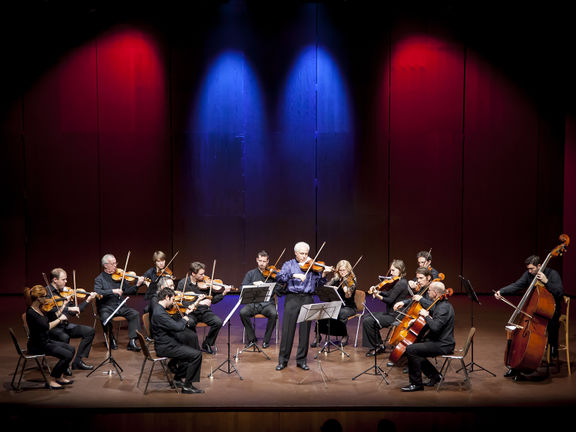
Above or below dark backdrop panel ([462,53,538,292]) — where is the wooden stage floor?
below

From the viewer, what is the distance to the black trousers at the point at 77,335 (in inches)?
262

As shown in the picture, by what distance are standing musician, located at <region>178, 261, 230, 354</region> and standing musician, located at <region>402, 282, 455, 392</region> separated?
2.48 meters

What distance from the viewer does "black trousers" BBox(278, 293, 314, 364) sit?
685cm

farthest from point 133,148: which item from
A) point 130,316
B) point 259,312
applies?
point 259,312

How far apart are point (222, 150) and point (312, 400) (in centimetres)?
628

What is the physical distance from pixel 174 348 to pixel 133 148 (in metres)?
5.78

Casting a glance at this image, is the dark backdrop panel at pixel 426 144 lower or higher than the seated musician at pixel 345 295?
higher

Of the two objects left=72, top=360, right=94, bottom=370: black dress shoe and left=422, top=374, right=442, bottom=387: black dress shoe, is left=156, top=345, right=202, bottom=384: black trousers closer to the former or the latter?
left=72, top=360, right=94, bottom=370: black dress shoe

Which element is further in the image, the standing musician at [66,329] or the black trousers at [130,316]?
the black trousers at [130,316]

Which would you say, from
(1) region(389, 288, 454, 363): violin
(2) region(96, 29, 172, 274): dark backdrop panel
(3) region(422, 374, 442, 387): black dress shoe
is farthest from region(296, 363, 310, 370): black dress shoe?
(2) region(96, 29, 172, 274): dark backdrop panel

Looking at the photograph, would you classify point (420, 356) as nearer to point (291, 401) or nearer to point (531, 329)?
point (531, 329)

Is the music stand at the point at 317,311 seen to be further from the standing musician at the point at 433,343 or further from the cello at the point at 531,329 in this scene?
the cello at the point at 531,329

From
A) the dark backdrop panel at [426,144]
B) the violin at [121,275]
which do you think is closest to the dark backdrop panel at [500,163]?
the dark backdrop panel at [426,144]

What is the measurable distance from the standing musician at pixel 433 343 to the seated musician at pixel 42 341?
11.6 feet
